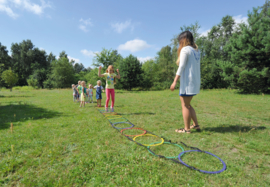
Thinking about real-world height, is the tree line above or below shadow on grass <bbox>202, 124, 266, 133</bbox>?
above

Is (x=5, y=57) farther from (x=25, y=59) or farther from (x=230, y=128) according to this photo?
(x=230, y=128)

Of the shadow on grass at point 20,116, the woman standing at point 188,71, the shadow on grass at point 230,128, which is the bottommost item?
the shadow on grass at point 230,128

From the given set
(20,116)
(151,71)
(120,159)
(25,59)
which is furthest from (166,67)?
(25,59)

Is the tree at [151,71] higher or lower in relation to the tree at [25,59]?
lower

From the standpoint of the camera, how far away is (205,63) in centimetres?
3372

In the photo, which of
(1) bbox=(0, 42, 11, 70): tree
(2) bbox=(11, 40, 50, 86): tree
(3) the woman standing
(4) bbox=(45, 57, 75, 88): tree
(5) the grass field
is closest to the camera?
(5) the grass field

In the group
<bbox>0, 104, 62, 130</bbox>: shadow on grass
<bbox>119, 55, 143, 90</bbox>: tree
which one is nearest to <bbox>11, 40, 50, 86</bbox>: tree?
<bbox>119, 55, 143, 90</bbox>: tree

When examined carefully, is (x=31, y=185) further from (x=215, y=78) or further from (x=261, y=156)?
(x=215, y=78)

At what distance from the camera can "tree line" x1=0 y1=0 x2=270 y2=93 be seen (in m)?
15.8

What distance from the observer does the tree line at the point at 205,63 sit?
15758 mm

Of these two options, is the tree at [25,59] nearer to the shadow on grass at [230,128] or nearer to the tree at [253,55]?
the tree at [253,55]

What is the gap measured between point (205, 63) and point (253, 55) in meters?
18.1

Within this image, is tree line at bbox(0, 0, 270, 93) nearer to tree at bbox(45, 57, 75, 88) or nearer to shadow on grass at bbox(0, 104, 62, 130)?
tree at bbox(45, 57, 75, 88)

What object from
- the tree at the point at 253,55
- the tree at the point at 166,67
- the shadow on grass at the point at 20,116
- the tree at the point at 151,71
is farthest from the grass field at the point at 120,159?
the tree at the point at 166,67
